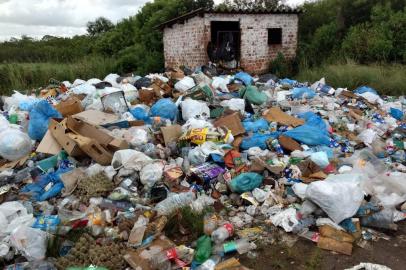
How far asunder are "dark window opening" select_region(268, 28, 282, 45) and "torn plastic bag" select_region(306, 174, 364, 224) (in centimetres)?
867

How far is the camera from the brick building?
34.8ft

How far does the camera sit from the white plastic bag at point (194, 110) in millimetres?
5707

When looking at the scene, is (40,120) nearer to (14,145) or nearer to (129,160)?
(14,145)

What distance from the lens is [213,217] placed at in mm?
3576

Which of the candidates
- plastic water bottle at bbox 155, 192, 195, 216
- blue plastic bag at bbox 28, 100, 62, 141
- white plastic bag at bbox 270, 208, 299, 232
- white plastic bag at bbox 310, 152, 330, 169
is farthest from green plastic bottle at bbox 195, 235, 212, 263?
blue plastic bag at bbox 28, 100, 62, 141

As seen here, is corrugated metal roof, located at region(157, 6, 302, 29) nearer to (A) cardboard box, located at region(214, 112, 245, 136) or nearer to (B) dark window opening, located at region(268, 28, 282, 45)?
(B) dark window opening, located at region(268, 28, 282, 45)

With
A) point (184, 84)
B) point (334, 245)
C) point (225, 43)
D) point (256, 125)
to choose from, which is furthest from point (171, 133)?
point (225, 43)

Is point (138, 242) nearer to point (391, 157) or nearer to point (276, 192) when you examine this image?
point (276, 192)

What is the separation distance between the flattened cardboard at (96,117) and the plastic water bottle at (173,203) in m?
1.80

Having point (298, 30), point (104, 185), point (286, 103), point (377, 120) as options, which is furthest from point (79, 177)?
point (298, 30)

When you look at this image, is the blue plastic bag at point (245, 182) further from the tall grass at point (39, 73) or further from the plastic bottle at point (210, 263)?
the tall grass at point (39, 73)

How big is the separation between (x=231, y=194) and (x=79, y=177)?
5.38ft

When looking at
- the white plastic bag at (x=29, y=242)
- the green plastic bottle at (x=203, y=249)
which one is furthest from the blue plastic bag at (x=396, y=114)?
the white plastic bag at (x=29, y=242)

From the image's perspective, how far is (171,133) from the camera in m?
5.03
